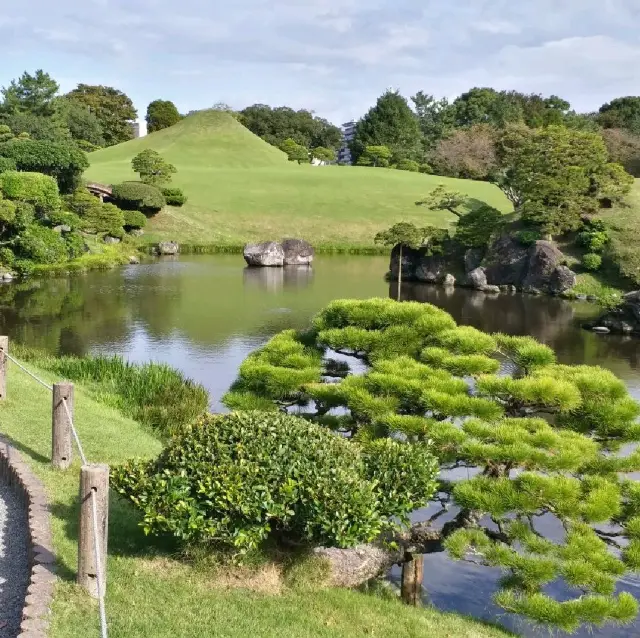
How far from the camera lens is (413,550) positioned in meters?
7.58

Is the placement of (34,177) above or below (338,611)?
above

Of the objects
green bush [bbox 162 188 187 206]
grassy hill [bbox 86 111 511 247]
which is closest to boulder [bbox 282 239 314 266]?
grassy hill [bbox 86 111 511 247]

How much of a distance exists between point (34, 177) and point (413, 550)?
30615 millimetres

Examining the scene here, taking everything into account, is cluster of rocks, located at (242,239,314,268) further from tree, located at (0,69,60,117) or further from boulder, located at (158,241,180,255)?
tree, located at (0,69,60,117)

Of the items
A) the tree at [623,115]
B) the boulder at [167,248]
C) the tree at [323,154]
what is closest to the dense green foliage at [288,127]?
the tree at [323,154]

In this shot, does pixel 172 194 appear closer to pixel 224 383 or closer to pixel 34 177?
pixel 34 177

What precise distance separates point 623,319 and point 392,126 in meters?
63.9

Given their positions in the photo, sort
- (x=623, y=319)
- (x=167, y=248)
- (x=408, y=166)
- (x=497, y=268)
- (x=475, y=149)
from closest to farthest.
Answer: (x=623, y=319)
(x=497, y=268)
(x=167, y=248)
(x=475, y=149)
(x=408, y=166)

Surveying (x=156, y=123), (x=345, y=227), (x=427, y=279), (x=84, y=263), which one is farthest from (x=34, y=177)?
(x=156, y=123)

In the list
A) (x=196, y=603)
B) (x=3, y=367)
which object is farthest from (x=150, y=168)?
(x=196, y=603)

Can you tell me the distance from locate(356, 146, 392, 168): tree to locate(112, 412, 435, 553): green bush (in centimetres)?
7562

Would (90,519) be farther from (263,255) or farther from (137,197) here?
(137,197)

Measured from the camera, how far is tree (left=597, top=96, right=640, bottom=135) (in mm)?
75869

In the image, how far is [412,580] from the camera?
7.12 metres
